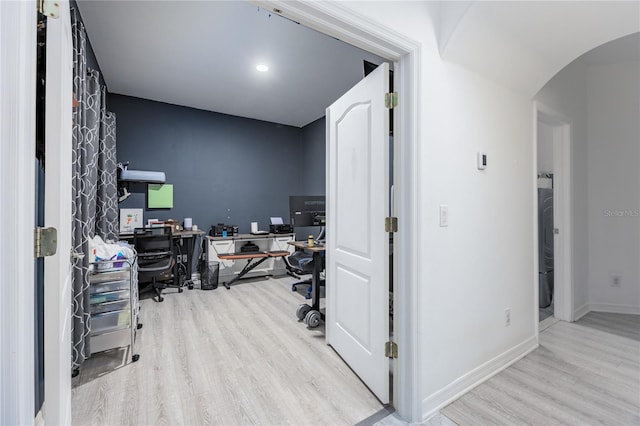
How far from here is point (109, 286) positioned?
2.18 meters

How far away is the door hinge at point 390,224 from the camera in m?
1.65

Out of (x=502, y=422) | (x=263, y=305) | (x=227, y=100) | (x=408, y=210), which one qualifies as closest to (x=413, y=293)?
(x=408, y=210)

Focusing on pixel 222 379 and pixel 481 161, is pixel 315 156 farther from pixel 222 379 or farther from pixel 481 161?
pixel 222 379

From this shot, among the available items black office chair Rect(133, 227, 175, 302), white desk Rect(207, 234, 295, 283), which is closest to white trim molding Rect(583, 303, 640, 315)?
white desk Rect(207, 234, 295, 283)

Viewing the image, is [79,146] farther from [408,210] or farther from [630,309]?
[630,309]

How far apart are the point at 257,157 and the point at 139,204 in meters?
2.02

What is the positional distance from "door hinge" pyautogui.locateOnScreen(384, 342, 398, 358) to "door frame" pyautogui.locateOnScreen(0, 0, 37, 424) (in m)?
1.52

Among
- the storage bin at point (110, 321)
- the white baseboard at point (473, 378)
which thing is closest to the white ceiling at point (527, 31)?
the white baseboard at point (473, 378)

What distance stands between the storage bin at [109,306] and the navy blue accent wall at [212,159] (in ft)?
8.05

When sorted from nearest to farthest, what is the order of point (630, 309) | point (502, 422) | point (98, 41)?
point (502, 422)
point (98, 41)
point (630, 309)

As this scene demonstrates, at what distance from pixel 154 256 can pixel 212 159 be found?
6.25 feet

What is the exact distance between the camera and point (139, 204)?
429cm

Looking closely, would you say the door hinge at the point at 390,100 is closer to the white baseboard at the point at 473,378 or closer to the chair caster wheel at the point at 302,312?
the white baseboard at the point at 473,378

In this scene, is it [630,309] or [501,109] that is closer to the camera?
[501,109]
